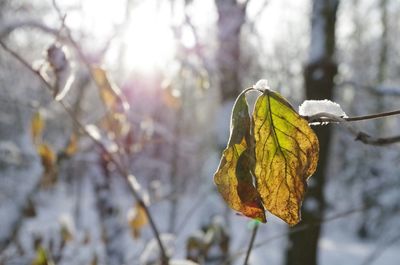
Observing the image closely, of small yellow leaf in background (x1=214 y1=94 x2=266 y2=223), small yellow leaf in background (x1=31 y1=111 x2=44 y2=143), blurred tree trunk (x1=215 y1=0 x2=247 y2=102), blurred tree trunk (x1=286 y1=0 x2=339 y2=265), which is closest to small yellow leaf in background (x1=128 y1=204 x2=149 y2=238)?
small yellow leaf in background (x1=31 y1=111 x2=44 y2=143)

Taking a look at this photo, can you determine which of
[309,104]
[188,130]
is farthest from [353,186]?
[309,104]

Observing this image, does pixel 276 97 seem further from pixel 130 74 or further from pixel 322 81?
pixel 322 81

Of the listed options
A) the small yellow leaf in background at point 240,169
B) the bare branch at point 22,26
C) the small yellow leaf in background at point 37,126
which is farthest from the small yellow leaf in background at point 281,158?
the bare branch at point 22,26

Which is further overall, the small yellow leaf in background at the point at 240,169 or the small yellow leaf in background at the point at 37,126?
the small yellow leaf in background at the point at 37,126

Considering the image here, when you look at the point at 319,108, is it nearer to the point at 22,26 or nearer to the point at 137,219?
the point at 22,26

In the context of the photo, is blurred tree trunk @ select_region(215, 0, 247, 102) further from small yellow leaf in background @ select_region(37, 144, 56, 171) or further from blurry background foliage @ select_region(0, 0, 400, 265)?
small yellow leaf in background @ select_region(37, 144, 56, 171)

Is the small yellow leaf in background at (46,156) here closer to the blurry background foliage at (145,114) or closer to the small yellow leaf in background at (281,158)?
the blurry background foliage at (145,114)
